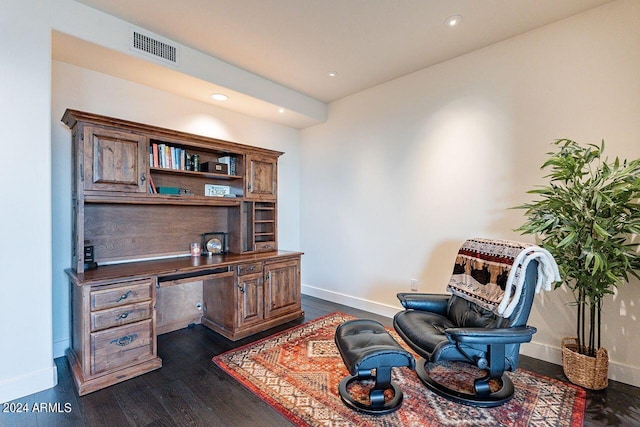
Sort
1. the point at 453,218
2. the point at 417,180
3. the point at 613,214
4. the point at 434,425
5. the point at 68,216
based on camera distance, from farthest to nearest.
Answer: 1. the point at 417,180
2. the point at 453,218
3. the point at 68,216
4. the point at 613,214
5. the point at 434,425

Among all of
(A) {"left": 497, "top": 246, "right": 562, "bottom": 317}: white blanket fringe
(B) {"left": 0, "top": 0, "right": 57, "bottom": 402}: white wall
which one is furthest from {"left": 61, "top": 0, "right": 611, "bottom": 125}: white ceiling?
(A) {"left": 497, "top": 246, "right": 562, "bottom": 317}: white blanket fringe

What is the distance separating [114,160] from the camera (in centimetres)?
254

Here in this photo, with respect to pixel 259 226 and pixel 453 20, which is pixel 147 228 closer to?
pixel 259 226

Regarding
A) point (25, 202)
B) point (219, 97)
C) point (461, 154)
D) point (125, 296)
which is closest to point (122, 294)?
point (125, 296)

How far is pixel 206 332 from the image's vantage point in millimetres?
3221

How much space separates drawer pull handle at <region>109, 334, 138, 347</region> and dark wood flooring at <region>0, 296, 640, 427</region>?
0.28 meters

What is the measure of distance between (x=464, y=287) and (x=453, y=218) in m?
0.93

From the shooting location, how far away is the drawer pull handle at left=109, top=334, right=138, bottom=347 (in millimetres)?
2285

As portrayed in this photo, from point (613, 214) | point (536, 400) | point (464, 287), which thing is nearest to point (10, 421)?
point (464, 287)

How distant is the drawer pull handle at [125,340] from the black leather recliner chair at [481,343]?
2098mm

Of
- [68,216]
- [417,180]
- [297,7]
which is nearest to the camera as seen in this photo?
[297,7]

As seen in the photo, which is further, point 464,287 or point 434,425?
point 464,287

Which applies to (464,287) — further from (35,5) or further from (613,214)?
(35,5)

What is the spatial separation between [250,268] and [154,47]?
2242 millimetres
